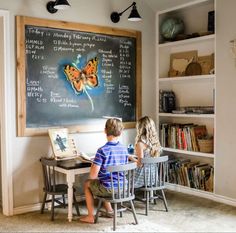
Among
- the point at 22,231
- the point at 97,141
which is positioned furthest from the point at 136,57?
the point at 22,231

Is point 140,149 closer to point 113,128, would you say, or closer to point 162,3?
point 113,128

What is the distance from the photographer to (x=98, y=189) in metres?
3.58

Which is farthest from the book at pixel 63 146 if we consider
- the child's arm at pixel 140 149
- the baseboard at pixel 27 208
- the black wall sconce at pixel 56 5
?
the black wall sconce at pixel 56 5

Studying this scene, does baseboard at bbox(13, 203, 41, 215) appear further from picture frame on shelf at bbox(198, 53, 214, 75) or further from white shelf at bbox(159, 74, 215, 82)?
picture frame on shelf at bbox(198, 53, 214, 75)

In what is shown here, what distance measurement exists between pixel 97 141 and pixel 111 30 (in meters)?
1.39

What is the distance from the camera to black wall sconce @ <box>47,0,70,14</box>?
375cm

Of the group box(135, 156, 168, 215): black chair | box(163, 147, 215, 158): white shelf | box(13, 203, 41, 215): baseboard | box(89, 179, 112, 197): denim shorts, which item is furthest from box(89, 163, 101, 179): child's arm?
box(163, 147, 215, 158): white shelf

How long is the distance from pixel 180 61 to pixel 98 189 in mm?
2307

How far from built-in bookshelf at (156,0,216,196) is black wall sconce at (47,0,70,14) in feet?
5.24

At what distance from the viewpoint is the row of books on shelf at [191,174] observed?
15.0ft

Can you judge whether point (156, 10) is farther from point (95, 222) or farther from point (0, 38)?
point (95, 222)

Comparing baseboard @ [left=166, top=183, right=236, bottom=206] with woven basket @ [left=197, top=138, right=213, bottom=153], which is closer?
baseboard @ [left=166, top=183, right=236, bottom=206]

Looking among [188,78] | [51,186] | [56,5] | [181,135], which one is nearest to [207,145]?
[181,135]

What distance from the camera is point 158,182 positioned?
3.98 meters
